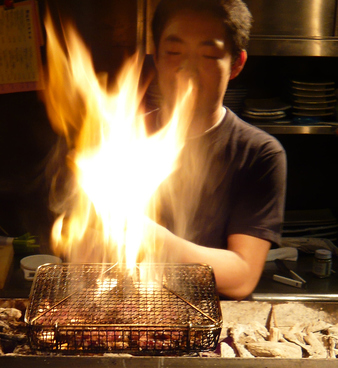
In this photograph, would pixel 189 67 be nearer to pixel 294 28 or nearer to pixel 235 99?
pixel 235 99

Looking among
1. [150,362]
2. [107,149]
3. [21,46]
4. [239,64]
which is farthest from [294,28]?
[150,362]

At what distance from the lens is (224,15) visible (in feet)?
7.06

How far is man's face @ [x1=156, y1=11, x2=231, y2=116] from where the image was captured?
7.00 feet

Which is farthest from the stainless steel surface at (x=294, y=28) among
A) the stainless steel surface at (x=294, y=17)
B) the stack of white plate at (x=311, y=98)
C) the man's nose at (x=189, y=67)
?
the man's nose at (x=189, y=67)

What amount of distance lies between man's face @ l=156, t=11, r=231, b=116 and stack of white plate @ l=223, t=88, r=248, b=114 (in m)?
0.07

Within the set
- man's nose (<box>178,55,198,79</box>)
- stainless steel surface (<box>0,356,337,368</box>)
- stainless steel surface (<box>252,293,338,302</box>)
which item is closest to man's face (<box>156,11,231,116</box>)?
man's nose (<box>178,55,198,79</box>)

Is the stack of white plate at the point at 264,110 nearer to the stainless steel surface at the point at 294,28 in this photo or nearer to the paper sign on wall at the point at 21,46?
the stainless steel surface at the point at 294,28

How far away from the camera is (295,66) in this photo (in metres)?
2.57

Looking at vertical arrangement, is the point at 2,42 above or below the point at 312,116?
above

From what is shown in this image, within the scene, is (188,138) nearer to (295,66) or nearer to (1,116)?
(295,66)

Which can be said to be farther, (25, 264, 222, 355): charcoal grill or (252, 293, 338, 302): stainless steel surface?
(252, 293, 338, 302): stainless steel surface

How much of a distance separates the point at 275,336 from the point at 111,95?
1.46 m

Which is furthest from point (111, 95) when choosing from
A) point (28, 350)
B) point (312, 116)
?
point (28, 350)

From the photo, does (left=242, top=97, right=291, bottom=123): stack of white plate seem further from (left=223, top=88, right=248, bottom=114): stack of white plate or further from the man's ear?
the man's ear
